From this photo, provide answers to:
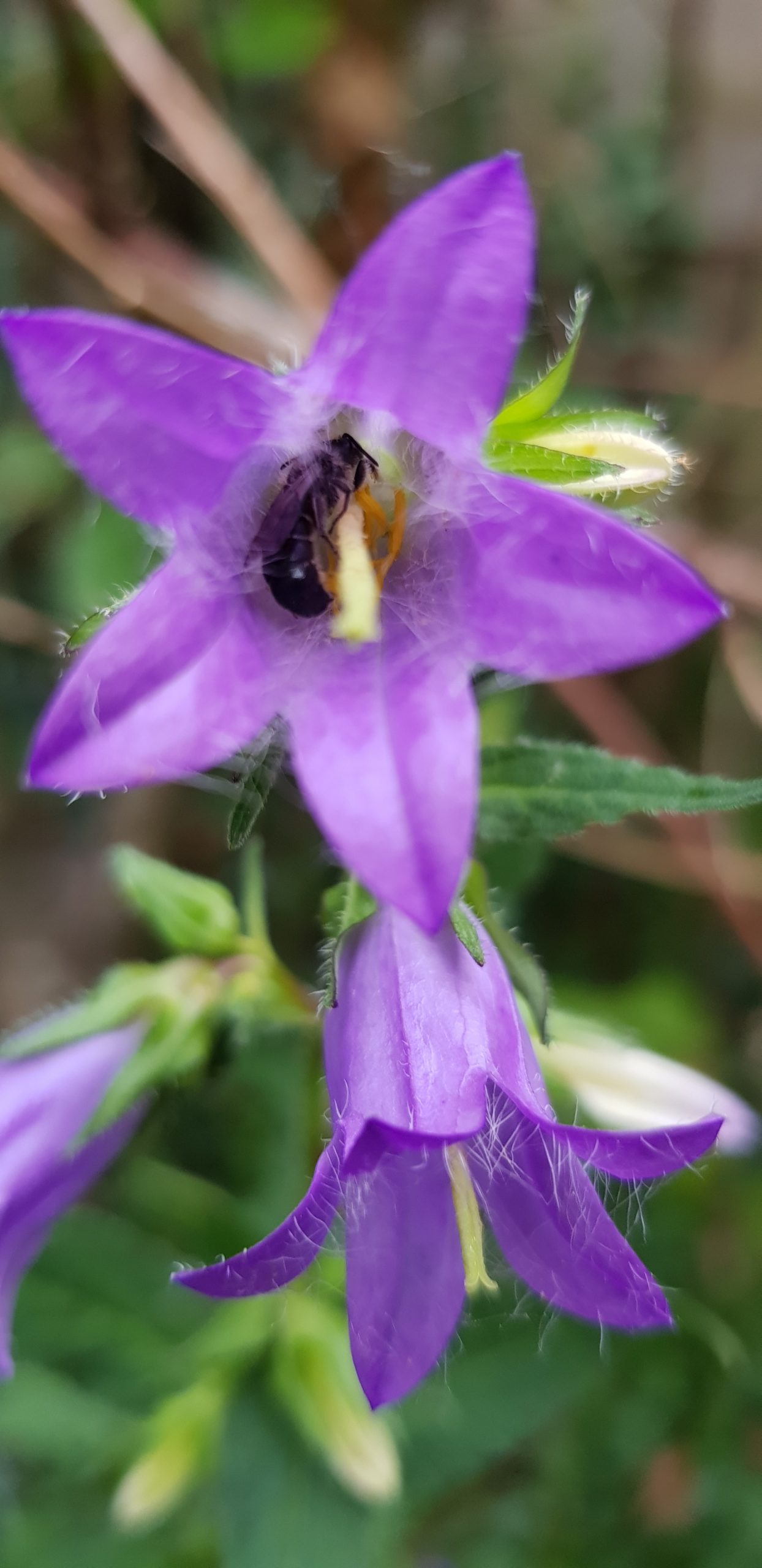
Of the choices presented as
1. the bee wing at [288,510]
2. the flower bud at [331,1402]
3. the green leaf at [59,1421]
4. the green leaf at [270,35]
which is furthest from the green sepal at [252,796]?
the green leaf at [270,35]

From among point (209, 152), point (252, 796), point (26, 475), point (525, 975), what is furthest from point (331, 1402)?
point (209, 152)

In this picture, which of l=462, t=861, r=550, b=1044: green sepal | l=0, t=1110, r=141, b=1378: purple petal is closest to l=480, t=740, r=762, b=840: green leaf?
l=462, t=861, r=550, b=1044: green sepal

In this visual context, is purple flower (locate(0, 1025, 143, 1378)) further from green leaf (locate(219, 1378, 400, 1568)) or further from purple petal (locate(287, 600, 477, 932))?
purple petal (locate(287, 600, 477, 932))

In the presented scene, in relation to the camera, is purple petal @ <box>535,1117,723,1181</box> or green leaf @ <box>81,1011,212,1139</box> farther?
green leaf @ <box>81,1011,212,1139</box>

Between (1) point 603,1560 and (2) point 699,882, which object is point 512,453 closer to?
(2) point 699,882

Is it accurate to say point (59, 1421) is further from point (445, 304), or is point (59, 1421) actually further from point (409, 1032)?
point (445, 304)
